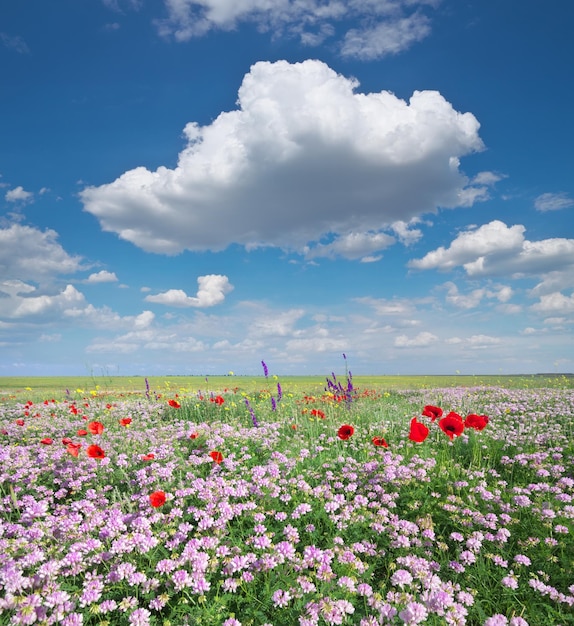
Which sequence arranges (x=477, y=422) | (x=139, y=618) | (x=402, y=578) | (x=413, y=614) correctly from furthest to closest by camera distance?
(x=477, y=422), (x=402, y=578), (x=139, y=618), (x=413, y=614)

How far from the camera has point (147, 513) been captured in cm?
493

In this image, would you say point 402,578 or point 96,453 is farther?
point 96,453

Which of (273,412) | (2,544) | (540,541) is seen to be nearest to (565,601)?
(540,541)

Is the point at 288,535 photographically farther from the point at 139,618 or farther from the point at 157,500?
the point at 139,618

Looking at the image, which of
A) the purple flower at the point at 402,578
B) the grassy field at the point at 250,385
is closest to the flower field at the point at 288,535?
the purple flower at the point at 402,578

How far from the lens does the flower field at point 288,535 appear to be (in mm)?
3508

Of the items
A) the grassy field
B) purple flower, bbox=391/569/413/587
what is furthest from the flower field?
the grassy field

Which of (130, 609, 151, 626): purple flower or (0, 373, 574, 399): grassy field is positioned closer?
(130, 609, 151, 626): purple flower

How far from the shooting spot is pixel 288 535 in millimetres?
4371

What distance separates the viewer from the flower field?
11.5 feet

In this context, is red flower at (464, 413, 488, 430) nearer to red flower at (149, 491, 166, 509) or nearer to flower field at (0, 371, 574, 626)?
flower field at (0, 371, 574, 626)

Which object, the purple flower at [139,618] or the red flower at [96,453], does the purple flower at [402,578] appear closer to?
the purple flower at [139,618]

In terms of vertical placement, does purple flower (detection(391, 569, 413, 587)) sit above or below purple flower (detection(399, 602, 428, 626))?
below

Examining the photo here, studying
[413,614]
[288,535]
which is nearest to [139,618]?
[288,535]
